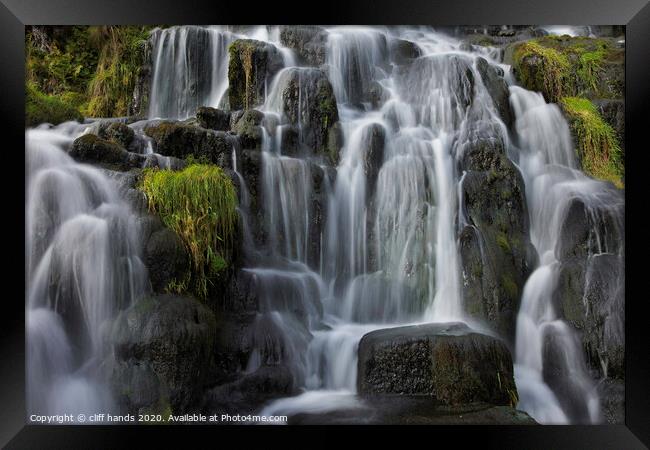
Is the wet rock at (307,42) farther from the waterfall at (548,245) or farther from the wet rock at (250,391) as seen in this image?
the wet rock at (250,391)

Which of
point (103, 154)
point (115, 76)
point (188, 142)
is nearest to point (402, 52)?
point (188, 142)

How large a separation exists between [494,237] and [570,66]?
5.91ft

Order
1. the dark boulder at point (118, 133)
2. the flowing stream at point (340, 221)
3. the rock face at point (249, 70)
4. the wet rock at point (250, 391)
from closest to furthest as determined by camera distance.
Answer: the flowing stream at point (340, 221), the wet rock at point (250, 391), the dark boulder at point (118, 133), the rock face at point (249, 70)

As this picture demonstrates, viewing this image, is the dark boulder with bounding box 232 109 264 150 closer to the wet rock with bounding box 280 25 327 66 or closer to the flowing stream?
the flowing stream

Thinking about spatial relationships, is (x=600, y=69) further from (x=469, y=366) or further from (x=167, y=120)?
(x=167, y=120)

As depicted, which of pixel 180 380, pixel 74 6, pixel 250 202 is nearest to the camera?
pixel 74 6

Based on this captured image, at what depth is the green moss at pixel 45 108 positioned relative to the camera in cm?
390

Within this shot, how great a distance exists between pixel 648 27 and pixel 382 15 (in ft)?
6.72

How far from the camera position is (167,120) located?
4.70 meters

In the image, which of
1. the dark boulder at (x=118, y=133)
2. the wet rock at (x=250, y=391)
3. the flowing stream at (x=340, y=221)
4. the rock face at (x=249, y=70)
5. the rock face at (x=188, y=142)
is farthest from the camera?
the rock face at (x=249, y=70)

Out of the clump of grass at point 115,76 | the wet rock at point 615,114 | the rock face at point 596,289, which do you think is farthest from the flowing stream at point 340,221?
the wet rock at point 615,114

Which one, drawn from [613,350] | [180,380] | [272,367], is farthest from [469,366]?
[180,380]

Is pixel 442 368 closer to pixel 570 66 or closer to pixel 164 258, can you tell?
pixel 164 258

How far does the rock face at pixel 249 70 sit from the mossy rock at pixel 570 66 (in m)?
2.46
